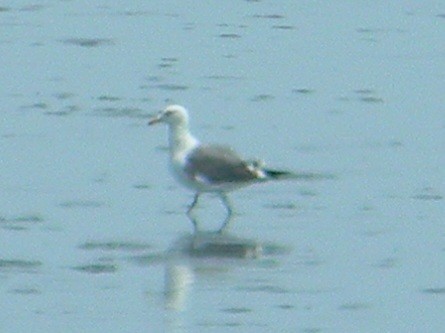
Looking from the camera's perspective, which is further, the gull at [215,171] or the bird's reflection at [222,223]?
the gull at [215,171]

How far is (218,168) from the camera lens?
51.1ft

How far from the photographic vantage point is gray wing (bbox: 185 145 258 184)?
1553 cm

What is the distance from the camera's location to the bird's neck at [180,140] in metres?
15.8

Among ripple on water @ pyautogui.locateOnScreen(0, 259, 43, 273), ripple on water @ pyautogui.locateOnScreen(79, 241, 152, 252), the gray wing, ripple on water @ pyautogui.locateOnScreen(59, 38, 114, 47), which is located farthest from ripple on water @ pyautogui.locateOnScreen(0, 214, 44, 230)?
ripple on water @ pyautogui.locateOnScreen(59, 38, 114, 47)

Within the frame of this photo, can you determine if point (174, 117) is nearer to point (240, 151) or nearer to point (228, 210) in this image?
point (228, 210)

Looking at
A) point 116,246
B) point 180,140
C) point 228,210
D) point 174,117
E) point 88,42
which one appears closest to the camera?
point 116,246

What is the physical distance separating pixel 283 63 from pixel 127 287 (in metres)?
8.18

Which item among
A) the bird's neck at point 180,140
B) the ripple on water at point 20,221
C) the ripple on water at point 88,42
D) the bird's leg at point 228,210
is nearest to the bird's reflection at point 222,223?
the bird's leg at point 228,210

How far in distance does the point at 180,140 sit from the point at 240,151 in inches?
56.9

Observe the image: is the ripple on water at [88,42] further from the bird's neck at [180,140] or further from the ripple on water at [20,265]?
the ripple on water at [20,265]

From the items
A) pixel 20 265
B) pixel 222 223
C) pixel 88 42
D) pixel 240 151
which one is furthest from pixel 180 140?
pixel 88 42

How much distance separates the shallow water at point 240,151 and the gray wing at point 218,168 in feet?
0.85

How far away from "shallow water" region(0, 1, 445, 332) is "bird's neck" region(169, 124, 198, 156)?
390mm

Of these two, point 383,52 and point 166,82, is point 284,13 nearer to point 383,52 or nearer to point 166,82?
point 383,52
